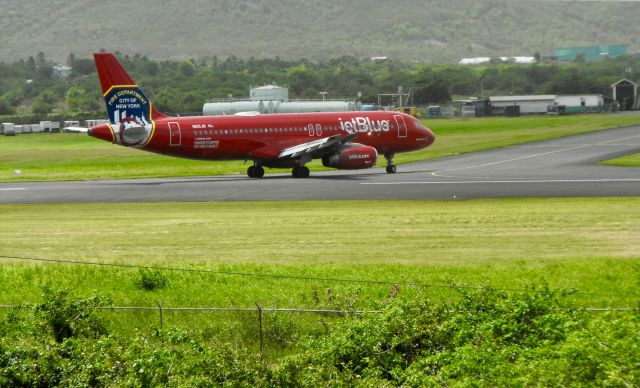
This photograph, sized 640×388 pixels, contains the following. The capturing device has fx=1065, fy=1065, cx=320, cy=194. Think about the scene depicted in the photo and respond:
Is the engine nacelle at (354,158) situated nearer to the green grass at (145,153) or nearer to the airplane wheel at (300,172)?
the airplane wheel at (300,172)

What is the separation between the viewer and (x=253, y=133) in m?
69.3

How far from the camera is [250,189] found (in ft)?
201

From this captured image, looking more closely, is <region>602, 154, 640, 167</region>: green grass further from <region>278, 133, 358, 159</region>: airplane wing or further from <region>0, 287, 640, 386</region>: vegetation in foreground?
<region>0, 287, 640, 386</region>: vegetation in foreground

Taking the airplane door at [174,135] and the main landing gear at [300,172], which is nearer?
the airplane door at [174,135]

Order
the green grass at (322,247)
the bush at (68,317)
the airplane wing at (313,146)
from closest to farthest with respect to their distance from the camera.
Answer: the bush at (68,317), the green grass at (322,247), the airplane wing at (313,146)

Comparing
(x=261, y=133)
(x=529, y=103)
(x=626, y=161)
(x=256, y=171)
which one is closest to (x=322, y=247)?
(x=261, y=133)

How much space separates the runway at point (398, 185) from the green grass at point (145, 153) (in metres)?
7.63

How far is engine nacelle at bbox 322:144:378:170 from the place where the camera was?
68875 millimetres

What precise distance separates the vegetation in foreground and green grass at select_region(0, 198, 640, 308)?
3.04 m

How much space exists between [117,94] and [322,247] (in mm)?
32022

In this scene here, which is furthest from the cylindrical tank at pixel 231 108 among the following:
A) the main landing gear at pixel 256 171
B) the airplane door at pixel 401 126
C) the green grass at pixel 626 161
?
the main landing gear at pixel 256 171

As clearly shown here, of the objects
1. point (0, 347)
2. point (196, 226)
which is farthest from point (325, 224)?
point (0, 347)

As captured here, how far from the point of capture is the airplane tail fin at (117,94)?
65.4m

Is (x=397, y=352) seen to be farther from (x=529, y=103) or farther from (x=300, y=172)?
(x=529, y=103)
